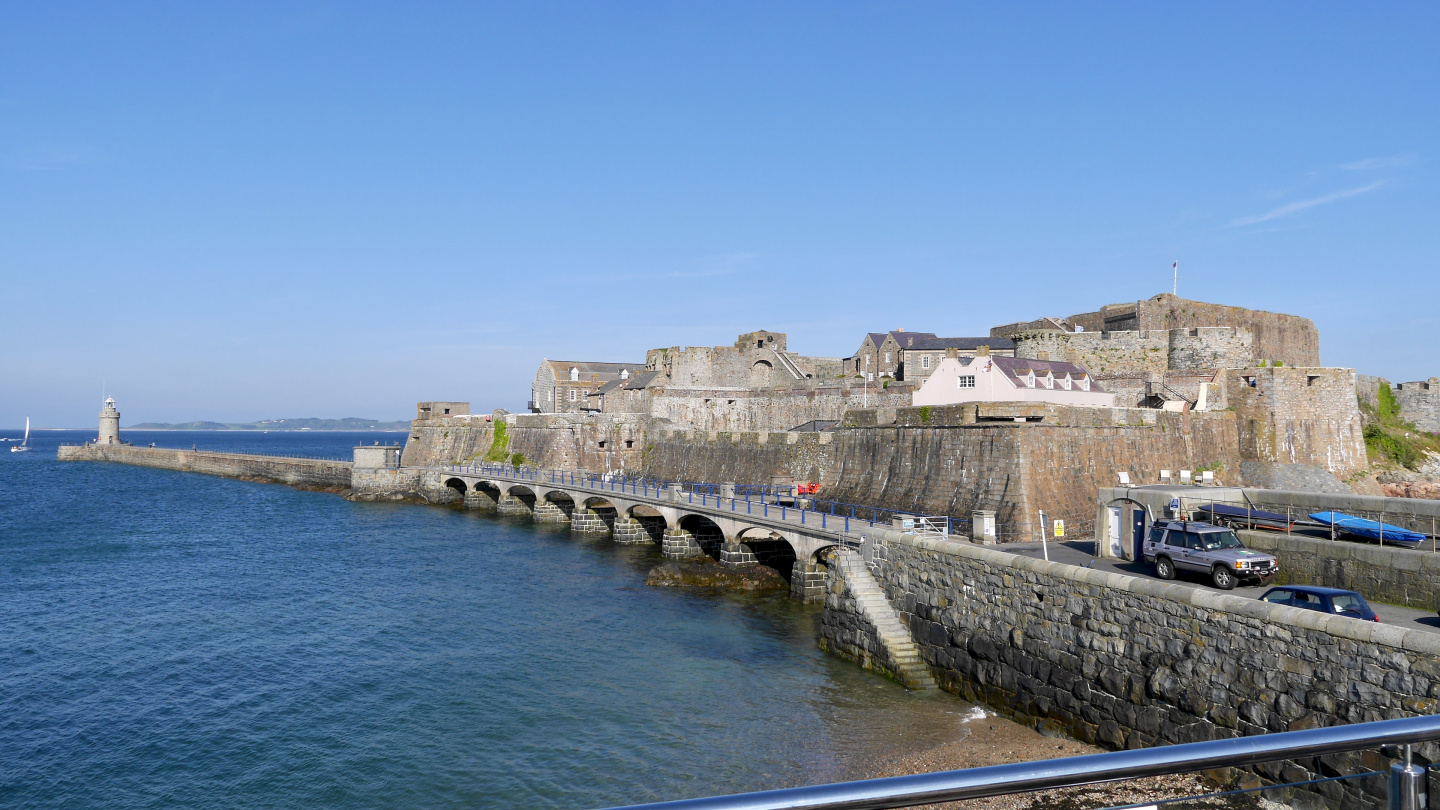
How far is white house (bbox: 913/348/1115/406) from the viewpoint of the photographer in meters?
38.4

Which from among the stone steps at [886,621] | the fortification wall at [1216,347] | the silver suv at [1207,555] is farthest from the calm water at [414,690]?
the fortification wall at [1216,347]

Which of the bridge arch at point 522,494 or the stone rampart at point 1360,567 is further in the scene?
the bridge arch at point 522,494

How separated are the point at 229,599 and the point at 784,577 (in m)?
21.2

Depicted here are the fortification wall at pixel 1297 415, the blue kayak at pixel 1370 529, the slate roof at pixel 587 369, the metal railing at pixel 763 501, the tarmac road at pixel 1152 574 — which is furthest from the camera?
the slate roof at pixel 587 369

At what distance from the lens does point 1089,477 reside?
101ft

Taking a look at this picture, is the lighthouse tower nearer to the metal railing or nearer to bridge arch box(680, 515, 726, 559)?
the metal railing

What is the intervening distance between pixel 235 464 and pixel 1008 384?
85735 mm

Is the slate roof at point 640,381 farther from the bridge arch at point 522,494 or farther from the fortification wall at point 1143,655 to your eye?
the fortification wall at point 1143,655

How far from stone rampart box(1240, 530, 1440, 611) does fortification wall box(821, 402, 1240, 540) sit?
974 cm

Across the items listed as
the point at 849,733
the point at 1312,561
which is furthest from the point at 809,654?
the point at 1312,561

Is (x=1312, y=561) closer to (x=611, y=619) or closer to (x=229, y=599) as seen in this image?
(x=611, y=619)

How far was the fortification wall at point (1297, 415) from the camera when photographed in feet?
121

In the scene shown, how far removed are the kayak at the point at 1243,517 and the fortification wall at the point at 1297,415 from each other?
1725 centimetres

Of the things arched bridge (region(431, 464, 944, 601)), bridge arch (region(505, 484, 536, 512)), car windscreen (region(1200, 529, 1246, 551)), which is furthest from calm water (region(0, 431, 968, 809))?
bridge arch (region(505, 484, 536, 512))
